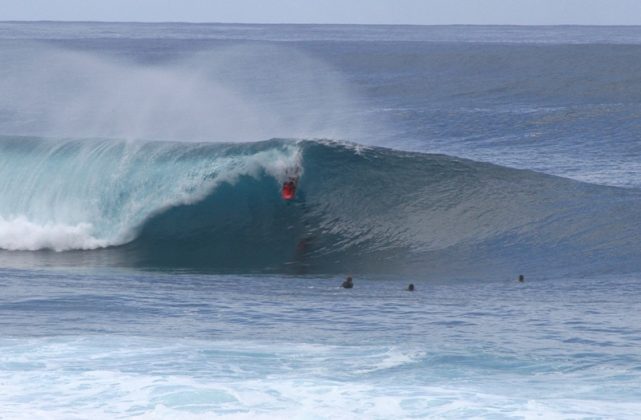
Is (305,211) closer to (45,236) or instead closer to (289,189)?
(289,189)

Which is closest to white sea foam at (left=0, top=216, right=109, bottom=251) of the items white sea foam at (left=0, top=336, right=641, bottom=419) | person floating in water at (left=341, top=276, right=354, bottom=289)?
person floating in water at (left=341, top=276, right=354, bottom=289)

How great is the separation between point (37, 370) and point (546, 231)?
10.7 m

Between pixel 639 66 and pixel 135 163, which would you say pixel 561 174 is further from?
pixel 639 66

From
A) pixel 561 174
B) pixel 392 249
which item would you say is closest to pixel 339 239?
pixel 392 249

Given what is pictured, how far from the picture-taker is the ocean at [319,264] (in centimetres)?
1173

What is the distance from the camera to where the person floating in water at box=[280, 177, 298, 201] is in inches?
910

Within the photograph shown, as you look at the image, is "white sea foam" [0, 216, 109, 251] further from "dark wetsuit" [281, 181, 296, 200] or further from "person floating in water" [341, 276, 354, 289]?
"person floating in water" [341, 276, 354, 289]

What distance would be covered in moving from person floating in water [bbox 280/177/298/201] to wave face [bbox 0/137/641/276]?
13 centimetres

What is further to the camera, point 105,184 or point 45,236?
point 105,184

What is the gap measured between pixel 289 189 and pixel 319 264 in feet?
12.6

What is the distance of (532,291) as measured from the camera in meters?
16.7

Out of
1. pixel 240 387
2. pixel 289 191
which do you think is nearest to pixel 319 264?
pixel 289 191

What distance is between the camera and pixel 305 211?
74.1ft

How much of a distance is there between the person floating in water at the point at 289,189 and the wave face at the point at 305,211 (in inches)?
5.0
